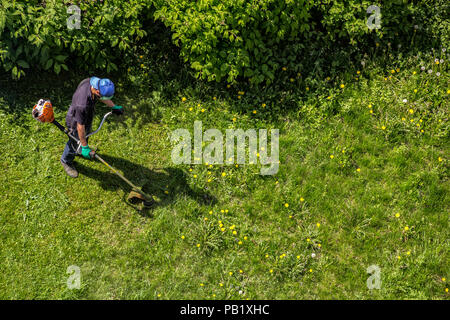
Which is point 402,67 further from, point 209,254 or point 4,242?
point 4,242

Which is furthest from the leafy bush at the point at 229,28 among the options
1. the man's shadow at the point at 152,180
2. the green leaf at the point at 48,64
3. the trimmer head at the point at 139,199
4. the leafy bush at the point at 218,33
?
the trimmer head at the point at 139,199

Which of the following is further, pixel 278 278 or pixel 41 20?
pixel 41 20

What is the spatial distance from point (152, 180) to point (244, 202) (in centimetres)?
132

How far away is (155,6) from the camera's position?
5.81 meters

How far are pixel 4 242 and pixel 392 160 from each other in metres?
5.25

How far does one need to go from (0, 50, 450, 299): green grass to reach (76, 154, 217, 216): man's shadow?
0.02 m

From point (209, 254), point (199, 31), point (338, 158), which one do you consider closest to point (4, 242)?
point (209, 254)

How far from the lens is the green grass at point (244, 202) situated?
475 cm

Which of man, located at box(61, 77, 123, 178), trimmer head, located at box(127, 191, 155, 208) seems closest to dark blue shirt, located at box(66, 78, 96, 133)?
man, located at box(61, 77, 123, 178)

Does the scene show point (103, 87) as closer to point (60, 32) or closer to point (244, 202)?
point (60, 32)

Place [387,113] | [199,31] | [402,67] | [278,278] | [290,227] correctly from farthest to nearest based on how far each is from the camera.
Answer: [402,67] → [387,113] → [199,31] → [290,227] → [278,278]

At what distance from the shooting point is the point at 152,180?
552cm

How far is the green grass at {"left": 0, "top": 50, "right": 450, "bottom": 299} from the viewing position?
4.75 metres

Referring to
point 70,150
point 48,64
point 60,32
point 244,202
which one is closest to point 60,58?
point 48,64
